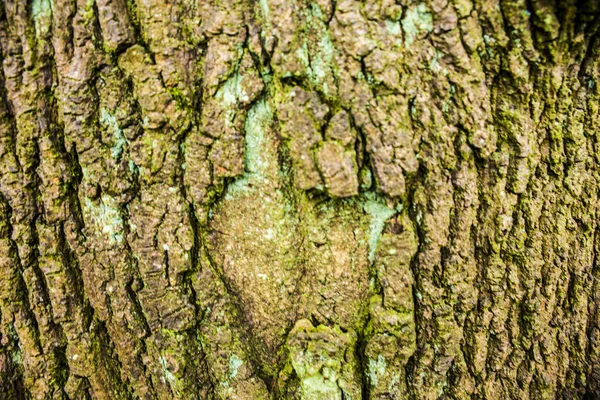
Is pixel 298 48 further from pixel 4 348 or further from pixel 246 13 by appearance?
pixel 4 348

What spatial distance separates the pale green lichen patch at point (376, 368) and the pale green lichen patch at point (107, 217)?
0.73 meters

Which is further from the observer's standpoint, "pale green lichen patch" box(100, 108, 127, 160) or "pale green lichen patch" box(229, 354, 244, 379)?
"pale green lichen patch" box(229, 354, 244, 379)

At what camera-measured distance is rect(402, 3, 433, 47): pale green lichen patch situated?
0.96m

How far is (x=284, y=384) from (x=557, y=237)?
84cm

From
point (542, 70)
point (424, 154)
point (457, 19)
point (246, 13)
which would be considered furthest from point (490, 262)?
point (246, 13)

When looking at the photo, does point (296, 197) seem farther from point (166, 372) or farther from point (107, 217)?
point (166, 372)

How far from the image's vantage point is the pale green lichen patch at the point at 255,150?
3.44 feet

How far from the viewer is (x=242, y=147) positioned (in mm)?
1053

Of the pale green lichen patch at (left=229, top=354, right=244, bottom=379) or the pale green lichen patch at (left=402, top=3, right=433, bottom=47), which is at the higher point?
the pale green lichen patch at (left=402, top=3, right=433, bottom=47)

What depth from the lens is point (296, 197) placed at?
108 centimetres

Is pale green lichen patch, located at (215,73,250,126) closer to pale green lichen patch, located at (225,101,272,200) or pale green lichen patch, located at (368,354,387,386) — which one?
pale green lichen patch, located at (225,101,272,200)

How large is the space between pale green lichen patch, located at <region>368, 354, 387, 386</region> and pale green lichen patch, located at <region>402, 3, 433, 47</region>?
0.78 metres

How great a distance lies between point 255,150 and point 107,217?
0.42m

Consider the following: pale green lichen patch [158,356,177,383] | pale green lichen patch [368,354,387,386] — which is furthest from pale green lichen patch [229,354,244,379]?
pale green lichen patch [368,354,387,386]
